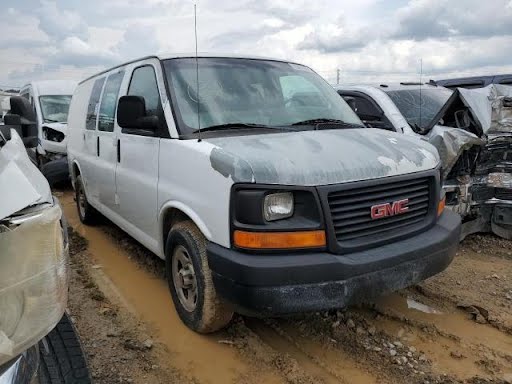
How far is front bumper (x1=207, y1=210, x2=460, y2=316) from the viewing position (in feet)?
8.88

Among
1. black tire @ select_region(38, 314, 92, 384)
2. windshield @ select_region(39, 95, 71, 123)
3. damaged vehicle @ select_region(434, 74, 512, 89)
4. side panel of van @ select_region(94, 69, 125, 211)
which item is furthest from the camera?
windshield @ select_region(39, 95, 71, 123)

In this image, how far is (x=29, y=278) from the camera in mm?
1491

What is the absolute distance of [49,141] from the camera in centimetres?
1005

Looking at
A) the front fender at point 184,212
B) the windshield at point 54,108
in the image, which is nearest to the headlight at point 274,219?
the front fender at point 184,212

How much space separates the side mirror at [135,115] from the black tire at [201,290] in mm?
810

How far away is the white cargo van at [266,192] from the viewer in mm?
2762

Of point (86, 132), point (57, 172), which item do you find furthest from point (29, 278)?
point (57, 172)

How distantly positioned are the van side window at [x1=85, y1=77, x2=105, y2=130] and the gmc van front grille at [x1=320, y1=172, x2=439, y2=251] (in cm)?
353

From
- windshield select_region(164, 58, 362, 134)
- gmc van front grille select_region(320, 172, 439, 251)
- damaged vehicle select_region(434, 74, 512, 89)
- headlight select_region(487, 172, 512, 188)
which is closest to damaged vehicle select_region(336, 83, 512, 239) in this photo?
headlight select_region(487, 172, 512, 188)

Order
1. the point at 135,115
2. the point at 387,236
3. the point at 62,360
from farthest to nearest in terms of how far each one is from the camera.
→ the point at 135,115 → the point at 387,236 → the point at 62,360

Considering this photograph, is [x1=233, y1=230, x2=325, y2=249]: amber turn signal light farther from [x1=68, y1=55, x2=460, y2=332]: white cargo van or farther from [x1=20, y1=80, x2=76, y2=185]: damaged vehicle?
[x1=20, y1=80, x2=76, y2=185]: damaged vehicle

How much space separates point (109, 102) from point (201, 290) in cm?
273

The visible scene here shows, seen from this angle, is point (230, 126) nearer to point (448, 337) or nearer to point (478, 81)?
point (448, 337)

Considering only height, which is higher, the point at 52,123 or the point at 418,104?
the point at 418,104
